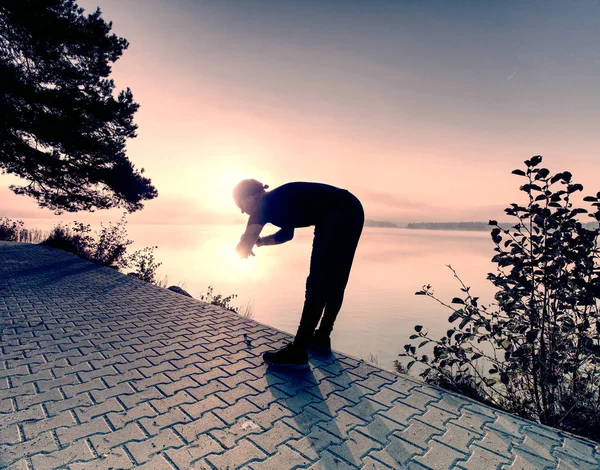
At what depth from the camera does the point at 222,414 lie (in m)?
2.54

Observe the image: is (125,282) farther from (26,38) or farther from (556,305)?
(26,38)

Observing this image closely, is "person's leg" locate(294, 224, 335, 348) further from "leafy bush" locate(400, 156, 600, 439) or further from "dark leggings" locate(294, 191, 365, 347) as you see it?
"leafy bush" locate(400, 156, 600, 439)

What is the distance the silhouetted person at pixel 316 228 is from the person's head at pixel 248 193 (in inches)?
3.7

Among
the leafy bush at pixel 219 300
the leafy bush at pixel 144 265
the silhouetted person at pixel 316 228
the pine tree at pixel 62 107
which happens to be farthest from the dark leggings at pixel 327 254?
the pine tree at pixel 62 107

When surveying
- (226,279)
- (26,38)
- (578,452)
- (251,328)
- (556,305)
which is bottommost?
(226,279)

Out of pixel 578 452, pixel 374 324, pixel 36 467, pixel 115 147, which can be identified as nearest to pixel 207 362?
pixel 36 467

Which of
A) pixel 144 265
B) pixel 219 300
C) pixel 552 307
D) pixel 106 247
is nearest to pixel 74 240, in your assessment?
pixel 106 247

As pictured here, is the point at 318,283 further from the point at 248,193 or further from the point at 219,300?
the point at 219,300

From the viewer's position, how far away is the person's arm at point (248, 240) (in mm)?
3227

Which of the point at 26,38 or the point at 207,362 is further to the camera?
the point at 26,38

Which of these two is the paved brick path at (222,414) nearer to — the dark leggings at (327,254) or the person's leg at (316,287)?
the person's leg at (316,287)

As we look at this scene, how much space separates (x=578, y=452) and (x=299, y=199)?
9.35ft

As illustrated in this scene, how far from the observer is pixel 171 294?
7129 mm

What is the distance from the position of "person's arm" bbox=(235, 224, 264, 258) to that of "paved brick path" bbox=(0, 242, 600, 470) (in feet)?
3.94
